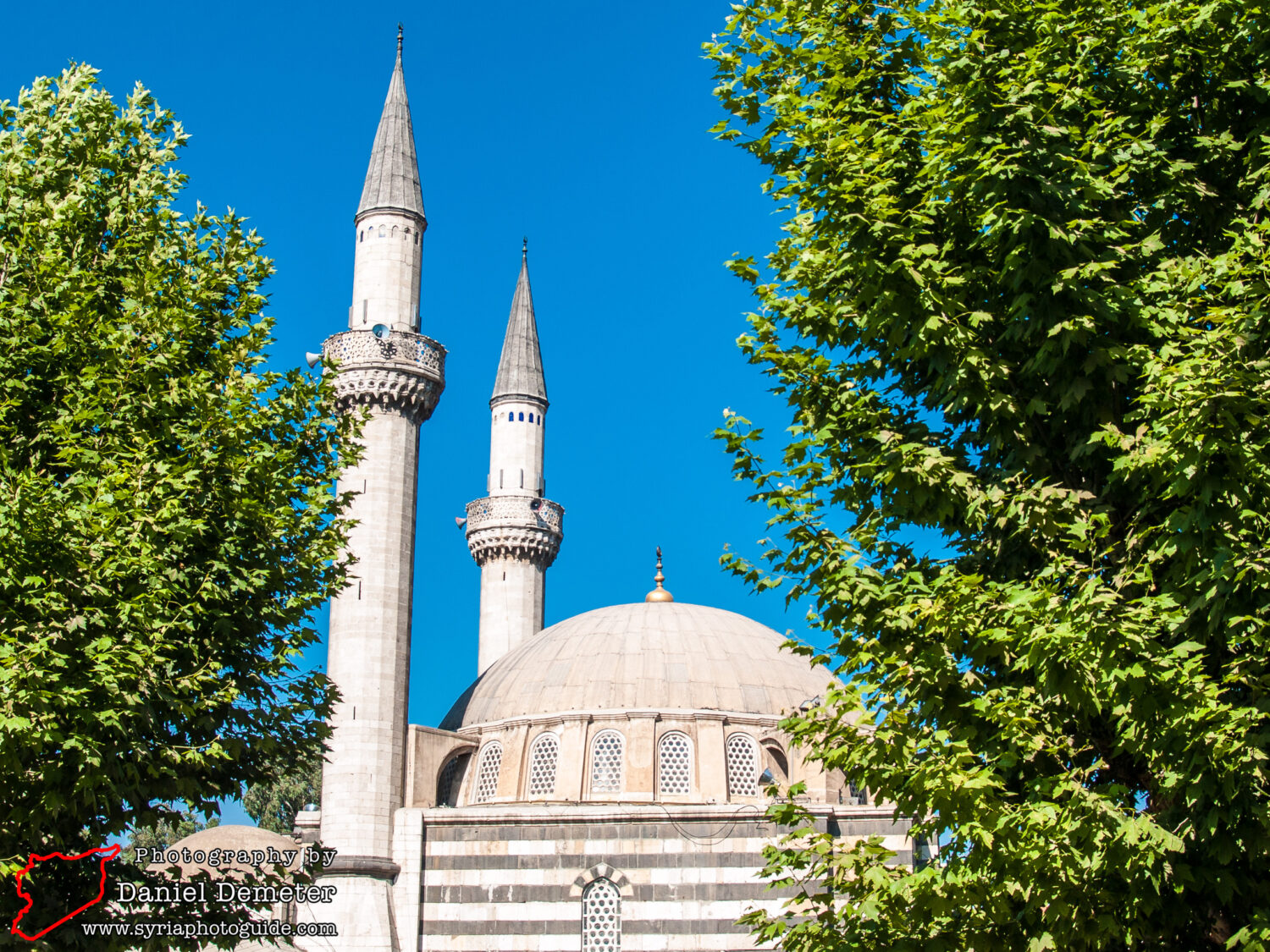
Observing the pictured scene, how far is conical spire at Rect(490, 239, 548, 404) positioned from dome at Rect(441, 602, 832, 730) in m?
9.96

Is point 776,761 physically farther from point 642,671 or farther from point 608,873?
point 608,873

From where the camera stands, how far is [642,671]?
1328 inches

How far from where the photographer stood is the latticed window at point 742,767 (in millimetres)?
31391

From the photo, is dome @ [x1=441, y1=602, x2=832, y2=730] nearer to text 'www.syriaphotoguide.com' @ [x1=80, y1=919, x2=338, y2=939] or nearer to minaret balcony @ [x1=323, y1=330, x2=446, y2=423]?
minaret balcony @ [x1=323, y1=330, x2=446, y2=423]

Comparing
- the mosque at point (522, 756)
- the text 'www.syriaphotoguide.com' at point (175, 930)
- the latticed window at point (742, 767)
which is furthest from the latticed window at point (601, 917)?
the text 'www.syriaphotoguide.com' at point (175, 930)

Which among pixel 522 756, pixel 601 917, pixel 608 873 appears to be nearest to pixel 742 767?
pixel 522 756

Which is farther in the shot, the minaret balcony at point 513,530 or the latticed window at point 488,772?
the minaret balcony at point 513,530

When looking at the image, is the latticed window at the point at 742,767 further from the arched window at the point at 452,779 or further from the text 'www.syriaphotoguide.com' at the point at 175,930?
the text 'www.syriaphotoguide.com' at the point at 175,930

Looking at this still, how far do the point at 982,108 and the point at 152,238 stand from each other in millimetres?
8346

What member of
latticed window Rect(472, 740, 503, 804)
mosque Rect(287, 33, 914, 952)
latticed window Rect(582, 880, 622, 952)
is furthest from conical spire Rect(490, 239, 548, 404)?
latticed window Rect(582, 880, 622, 952)

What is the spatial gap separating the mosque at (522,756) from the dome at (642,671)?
0.07 m

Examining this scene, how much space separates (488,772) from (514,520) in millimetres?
11280

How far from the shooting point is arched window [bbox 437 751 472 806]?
33.2m

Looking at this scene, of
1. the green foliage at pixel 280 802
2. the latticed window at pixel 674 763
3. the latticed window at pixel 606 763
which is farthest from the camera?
the green foliage at pixel 280 802
